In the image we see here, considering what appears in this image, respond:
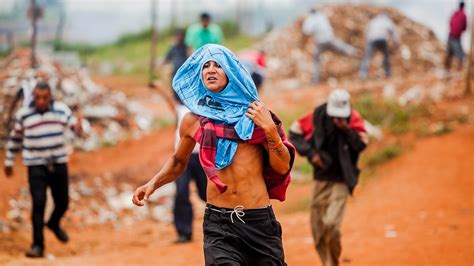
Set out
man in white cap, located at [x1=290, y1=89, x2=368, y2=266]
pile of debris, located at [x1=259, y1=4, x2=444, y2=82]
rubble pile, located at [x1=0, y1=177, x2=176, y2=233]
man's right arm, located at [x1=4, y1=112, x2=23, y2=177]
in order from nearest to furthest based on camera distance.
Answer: man in white cap, located at [x1=290, y1=89, x2=368, y2=266]
man's right arm, located at [x1=4, y1=112, x2=23, y2=177]
rubble pile, located at [x1=0, y1=177, x2=176, y2=233]
pile of debris, located at [x1=259, y1=4, x2=444, y2=82]

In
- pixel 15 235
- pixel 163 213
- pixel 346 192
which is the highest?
pixel 346 192

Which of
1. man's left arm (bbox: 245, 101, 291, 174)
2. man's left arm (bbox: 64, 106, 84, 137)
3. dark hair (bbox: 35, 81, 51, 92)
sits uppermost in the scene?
man's left arm (bbox: 245, 101, 291, 174)

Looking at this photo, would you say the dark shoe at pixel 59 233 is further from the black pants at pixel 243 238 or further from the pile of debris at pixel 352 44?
the pile of debris at pixel 352 44

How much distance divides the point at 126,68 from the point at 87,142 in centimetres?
1536

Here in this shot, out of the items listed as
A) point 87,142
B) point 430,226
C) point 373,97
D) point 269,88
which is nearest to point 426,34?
point 269,88

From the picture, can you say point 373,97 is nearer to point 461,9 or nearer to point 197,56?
point 461,9

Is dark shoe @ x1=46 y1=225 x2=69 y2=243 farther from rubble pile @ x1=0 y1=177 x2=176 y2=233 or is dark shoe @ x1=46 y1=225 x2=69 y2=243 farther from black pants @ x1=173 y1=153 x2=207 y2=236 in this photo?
rubble pile @ x1=0 y1=177 x2=176 y2=233

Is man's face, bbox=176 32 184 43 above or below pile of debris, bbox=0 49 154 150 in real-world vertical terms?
above

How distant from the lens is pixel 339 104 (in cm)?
664

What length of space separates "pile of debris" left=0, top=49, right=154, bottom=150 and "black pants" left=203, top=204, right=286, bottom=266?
9.66 meters

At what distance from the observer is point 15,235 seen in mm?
9570

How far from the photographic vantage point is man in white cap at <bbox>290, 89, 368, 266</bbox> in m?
6.78

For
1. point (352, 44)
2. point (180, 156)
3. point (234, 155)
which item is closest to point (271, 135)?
A: point (234, 155)

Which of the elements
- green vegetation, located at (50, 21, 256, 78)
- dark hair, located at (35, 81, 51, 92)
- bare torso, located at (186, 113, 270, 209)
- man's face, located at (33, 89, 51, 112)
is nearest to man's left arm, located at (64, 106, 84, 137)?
man's face, located at (33, 89, 51, 112)
